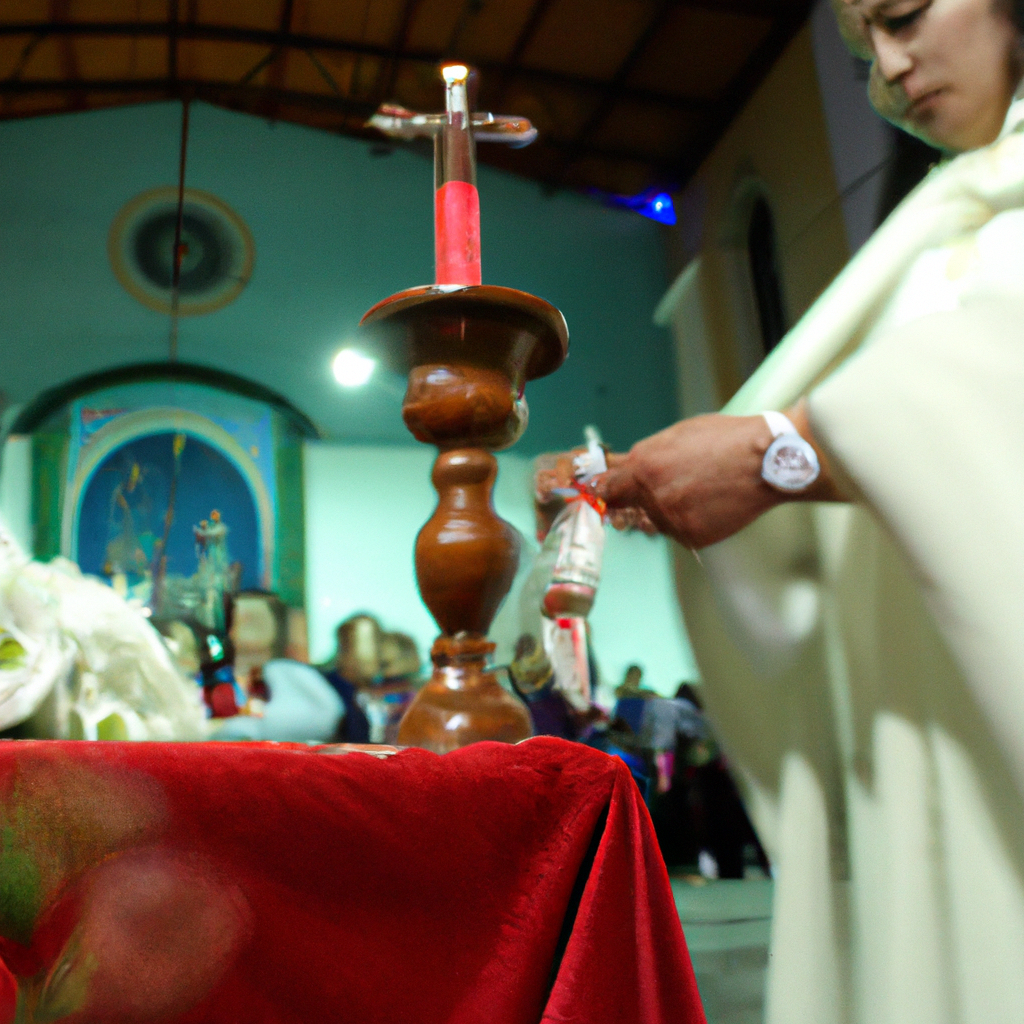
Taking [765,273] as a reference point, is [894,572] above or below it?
below

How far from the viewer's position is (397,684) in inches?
43.1

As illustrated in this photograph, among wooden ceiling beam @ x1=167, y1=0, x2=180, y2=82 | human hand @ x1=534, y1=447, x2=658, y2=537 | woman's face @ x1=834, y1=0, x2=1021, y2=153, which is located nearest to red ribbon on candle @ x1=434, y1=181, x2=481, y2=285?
human hand @ x1=534, y1=447, x2=658, y2=537

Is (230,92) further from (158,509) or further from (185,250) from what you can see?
(158,509)

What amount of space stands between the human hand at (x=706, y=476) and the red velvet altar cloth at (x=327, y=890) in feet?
0.52

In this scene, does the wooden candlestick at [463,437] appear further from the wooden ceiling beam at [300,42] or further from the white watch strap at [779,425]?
the wooden ceiling beam at [300,42]

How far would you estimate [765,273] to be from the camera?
1.21 metres

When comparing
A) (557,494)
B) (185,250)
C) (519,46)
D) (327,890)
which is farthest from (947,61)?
(185,250)

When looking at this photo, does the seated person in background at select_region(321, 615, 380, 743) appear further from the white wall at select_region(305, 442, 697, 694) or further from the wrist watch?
the wrist watch

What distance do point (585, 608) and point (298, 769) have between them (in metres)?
0.25

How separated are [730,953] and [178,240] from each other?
4.07 feet

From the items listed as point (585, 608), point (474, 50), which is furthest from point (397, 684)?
point (474, 50)

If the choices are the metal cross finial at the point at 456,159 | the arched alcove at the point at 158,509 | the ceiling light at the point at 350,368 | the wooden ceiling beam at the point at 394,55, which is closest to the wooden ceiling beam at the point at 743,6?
the wooden ceiling beam at the point at 394,55

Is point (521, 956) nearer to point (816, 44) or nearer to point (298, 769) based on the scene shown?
point (298, 769)

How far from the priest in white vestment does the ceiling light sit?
30.6 inches
